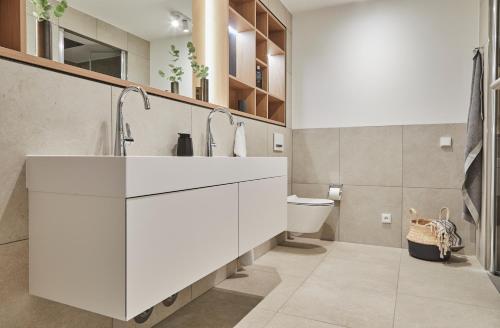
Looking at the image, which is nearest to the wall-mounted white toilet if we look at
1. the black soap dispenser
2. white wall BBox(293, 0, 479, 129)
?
white wall BBox(293, 0, 479, 129)

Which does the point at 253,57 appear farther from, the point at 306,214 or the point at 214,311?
the point at 214,311

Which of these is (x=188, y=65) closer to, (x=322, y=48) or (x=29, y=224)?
(x=29, y=224)

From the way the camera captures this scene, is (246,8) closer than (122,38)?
No

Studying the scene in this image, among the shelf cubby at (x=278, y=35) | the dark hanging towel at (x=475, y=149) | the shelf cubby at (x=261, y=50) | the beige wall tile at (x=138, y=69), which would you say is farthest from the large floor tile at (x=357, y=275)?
the shelf cubby at (x=278, y=35)

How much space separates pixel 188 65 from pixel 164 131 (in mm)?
602

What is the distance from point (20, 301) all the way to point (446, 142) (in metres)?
3.06

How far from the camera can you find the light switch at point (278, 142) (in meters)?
3.01

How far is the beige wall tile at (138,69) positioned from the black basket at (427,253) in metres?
2.36

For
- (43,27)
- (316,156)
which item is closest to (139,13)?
(43,27)

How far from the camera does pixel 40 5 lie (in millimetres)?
Result: 1141

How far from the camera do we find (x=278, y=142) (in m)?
3.07

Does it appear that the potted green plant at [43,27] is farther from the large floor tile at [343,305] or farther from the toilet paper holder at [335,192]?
the toilet paper holder at [335,192]

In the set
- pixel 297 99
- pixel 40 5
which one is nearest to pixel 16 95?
pixel 40 5

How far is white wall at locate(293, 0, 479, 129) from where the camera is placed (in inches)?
111
